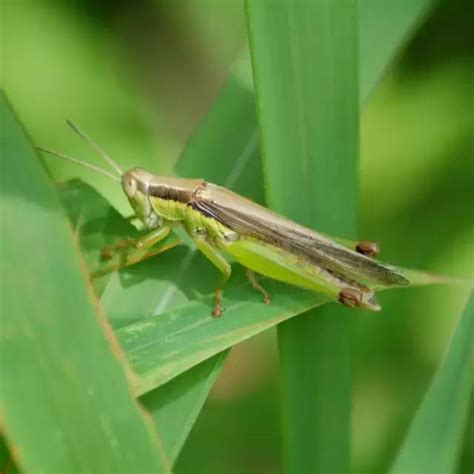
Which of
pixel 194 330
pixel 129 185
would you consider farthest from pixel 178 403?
pixel 129 185

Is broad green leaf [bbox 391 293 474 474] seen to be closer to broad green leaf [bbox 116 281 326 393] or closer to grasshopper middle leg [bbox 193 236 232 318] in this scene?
broad green leaf [bbox 116 281 326 393]

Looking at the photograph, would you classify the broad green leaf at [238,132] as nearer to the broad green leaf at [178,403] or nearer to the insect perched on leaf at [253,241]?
the insect perched on leaf at [253,241]

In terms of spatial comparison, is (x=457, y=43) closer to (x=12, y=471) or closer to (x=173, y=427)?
(x=173, y=427)

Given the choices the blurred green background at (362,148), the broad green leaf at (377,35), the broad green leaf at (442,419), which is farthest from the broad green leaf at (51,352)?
the blurred green background at (362,148)

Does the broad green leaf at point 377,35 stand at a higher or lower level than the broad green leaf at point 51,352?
higher

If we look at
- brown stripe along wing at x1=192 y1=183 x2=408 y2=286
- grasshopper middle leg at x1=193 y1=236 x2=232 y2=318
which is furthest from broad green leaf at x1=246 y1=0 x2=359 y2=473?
grasshopper middle leg at x1=193 y1=236 x2=232 y2=318

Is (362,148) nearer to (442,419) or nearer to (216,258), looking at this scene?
(216,258)
